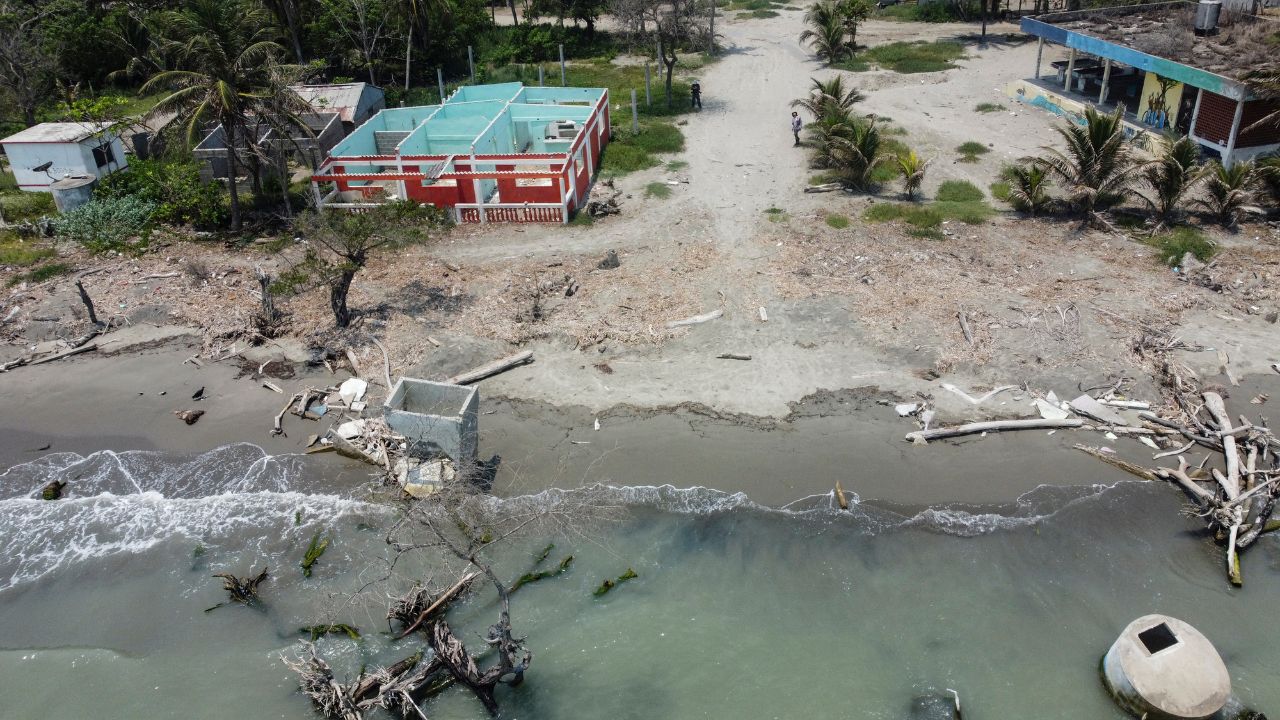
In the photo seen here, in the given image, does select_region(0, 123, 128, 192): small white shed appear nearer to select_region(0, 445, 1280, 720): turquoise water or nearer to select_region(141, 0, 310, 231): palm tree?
select_region(141, 0, 310, 231): palm tree

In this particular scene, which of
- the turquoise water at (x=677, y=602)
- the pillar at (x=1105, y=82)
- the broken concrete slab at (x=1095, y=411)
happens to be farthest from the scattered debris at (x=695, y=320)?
the pillar at (x=1105, y=82)

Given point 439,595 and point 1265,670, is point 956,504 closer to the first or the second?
point 1265,670

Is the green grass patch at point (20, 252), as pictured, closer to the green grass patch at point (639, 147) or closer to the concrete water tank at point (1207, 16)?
the green grass patch at point (639, 147)

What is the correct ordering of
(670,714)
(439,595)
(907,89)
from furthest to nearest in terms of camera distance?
1. (907,89)
2. (439,595)
3. (670,714)

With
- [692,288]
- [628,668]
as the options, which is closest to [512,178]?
[692,288]

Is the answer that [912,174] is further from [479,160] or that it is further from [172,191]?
[172,191]

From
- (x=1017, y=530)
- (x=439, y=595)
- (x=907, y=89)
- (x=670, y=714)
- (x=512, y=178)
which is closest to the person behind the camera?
(x=670, y=714)
